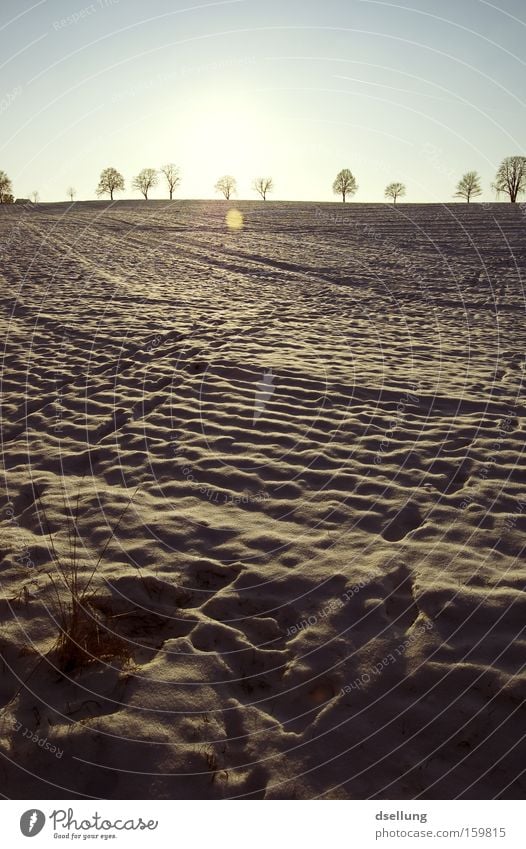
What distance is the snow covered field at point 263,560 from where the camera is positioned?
330 centimetres

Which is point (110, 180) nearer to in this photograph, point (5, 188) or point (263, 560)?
point (5, 188)

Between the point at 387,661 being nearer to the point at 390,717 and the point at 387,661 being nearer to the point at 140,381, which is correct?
the point at 390,717

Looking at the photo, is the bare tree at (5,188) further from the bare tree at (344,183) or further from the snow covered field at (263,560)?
the snow covered field at (263,560)

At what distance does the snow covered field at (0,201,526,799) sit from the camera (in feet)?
10.8

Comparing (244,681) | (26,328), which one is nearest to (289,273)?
(26,328)

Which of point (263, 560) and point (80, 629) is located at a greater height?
point (263, 560)

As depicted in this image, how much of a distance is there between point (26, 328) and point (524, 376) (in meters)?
9.34

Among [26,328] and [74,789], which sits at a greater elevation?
[26,328]

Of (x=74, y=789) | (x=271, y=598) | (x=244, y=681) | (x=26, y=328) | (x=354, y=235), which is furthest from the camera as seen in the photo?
(x=354, y=235)

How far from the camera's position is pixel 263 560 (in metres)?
4.88

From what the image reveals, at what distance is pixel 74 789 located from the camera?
3.13 m

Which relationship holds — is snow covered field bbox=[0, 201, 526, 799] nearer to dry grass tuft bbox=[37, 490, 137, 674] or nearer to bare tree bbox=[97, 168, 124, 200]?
dry grass tuft bbox=[37, 490, 137, 674]

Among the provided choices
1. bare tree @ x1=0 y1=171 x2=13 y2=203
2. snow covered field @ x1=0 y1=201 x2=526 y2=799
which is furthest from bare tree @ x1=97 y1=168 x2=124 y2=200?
snow covered field @ x1=0 y1=201 x2=526 y2=799

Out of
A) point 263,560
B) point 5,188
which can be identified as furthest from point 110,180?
point 263,560
